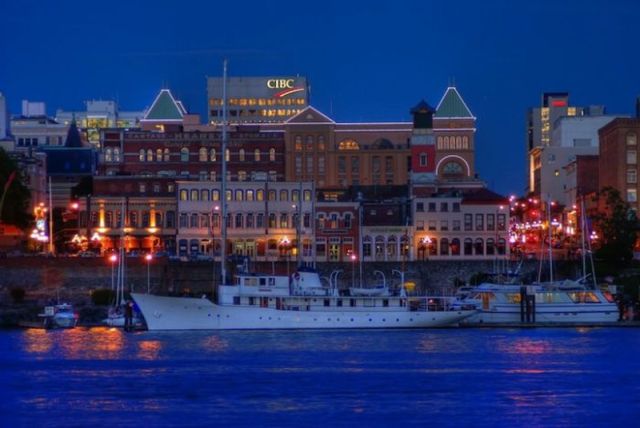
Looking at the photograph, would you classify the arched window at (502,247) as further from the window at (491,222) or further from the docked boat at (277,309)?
the docked boat at (277,309)

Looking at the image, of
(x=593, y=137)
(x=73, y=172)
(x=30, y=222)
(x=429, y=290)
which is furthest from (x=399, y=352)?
(x=593, y=137)

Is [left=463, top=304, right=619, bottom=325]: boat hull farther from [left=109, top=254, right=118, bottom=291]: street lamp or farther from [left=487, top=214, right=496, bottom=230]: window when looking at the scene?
[left=487, top=214, right=496, bottom=230]: window

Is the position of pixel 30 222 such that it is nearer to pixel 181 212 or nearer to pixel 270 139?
pixel 181 212

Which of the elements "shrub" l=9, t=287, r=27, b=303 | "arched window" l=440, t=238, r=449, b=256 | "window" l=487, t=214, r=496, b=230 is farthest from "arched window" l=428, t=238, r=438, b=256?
"shrub" l=9, t=287, r=27, b=303

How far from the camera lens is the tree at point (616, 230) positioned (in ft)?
407

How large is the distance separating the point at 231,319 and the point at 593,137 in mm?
113748

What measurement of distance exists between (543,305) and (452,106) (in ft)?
300

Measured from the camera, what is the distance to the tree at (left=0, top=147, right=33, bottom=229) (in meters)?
136

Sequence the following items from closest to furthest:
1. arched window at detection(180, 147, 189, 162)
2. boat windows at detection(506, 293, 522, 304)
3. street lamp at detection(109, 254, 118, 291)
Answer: boat windows at detection(506, 293, 522, 304) → street lamp at detection(109, 254, 118, 291) → arched window at detection(180, 147, 189, 162)

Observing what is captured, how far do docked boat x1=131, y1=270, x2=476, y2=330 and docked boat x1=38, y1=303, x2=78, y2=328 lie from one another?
9.83 metres

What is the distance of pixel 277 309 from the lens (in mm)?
94375

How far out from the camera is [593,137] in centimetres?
19788

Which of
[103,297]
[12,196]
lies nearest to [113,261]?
[103,297]

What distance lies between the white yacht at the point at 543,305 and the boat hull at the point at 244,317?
6.68m
